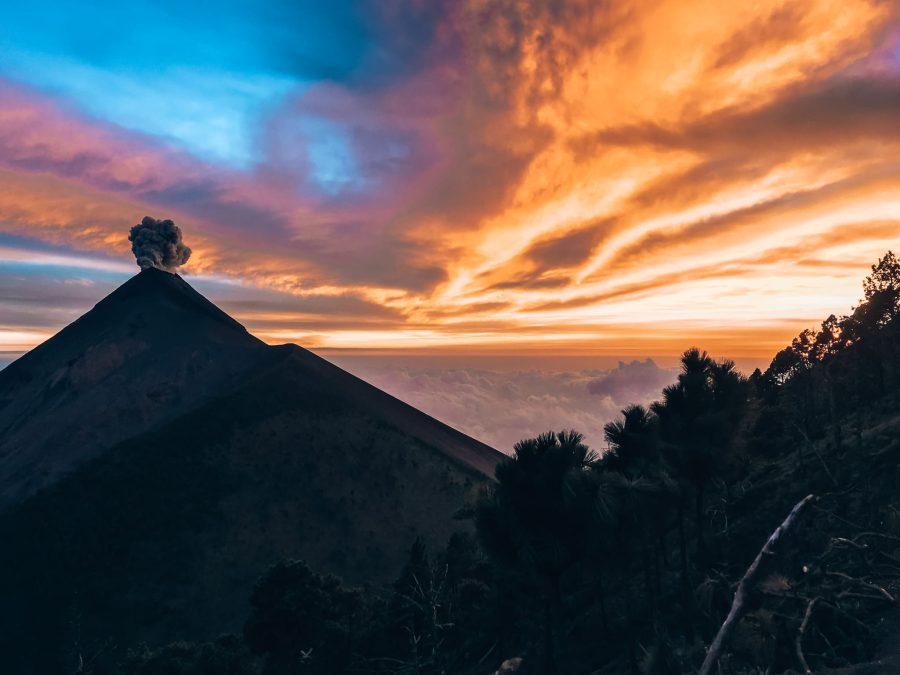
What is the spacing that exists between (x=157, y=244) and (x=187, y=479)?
4546 inches

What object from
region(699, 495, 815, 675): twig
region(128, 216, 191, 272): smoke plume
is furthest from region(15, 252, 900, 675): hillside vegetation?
region(128, 216, 191, 272): smoke plume

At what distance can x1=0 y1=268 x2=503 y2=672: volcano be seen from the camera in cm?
7531

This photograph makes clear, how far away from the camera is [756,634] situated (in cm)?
2083

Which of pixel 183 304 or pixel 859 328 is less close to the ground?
pixel 183 304

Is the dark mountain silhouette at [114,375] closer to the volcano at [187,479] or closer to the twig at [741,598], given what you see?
the volcano at [187,479]

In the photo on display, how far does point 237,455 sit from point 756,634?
99.3 meters

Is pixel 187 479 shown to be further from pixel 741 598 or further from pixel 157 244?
pixel 157 244

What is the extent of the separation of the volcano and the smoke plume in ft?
125

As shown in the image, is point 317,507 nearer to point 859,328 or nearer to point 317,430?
point 317,430

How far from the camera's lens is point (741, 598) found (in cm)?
1038

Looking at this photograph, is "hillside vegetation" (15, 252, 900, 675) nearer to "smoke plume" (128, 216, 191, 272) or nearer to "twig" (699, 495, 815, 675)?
"twig" (699, 495, 815, 675)

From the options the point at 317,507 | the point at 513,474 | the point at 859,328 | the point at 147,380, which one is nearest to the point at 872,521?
the point at 513,474

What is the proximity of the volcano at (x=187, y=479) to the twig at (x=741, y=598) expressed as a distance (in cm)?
7521

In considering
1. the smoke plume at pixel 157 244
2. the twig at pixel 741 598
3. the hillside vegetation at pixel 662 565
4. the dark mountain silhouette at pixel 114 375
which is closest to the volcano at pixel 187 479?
the dark mountain silhouette at pixel 114 375
